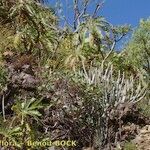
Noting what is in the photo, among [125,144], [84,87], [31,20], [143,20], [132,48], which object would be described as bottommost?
[125,144]

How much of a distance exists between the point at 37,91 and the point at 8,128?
1608mm

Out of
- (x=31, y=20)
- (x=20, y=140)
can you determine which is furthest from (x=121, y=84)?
(x=31, y=20)

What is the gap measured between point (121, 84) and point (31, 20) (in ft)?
11.5

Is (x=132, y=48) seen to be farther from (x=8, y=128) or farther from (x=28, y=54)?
(x=8, y=128)

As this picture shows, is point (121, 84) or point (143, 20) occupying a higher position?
point (143, 20)

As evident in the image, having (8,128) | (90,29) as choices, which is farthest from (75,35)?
(8,128)

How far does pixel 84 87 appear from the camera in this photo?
905 cm

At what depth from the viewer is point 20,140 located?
805 cm

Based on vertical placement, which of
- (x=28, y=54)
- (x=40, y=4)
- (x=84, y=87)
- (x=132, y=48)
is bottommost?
(x=84, y=87)

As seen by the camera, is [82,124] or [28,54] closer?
[82,124]

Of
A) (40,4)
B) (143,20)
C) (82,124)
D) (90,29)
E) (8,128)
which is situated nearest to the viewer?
(8,128)

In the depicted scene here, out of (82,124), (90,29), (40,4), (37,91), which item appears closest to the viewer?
(82,124)

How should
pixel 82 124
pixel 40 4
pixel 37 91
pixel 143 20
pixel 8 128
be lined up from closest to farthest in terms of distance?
1. pixel 8 128
2. pixel 82 124
3. pixel 37 91
4. pixel 40 4
5. pixel 143 20

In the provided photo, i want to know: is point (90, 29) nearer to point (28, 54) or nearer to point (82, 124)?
point (28, 54)
